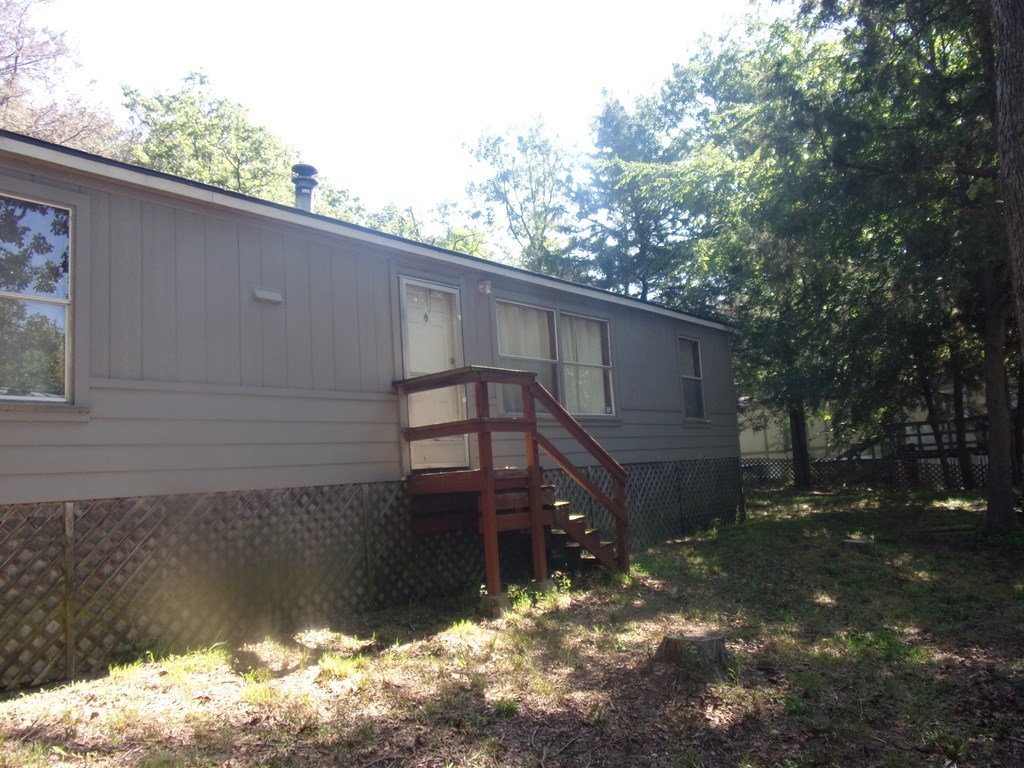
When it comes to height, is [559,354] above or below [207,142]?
below

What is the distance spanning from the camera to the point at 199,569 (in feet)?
19.4

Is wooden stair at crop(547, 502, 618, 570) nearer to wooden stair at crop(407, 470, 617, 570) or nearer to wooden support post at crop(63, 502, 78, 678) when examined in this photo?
wooden stair at crop(407, 470, 617, 570)

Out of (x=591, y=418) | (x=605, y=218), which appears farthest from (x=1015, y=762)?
(x=605, y=218)

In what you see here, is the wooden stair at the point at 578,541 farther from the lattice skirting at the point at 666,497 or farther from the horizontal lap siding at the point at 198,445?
the horizontal lap siding at the point at 198,445

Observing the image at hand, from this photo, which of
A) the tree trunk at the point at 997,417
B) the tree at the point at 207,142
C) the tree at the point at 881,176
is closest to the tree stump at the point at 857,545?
the tree trunk at the point at 997,417

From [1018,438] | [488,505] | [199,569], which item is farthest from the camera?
[1018,438]

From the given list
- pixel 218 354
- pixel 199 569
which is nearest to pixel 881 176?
pixel 218 354

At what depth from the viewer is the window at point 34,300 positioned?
202 inches

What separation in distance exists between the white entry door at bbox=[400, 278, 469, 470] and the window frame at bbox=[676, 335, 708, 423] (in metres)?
5.34

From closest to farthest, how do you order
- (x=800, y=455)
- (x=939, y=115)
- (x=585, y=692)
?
(x=585, y=692)
(x=939, y=115)
(x=800, y=455)

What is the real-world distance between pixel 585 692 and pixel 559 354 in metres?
6.01

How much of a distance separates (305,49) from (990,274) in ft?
34.3

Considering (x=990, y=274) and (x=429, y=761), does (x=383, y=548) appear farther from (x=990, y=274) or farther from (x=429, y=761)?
(x=990, y=274)

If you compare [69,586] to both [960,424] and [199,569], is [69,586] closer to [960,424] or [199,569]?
[199,569]
